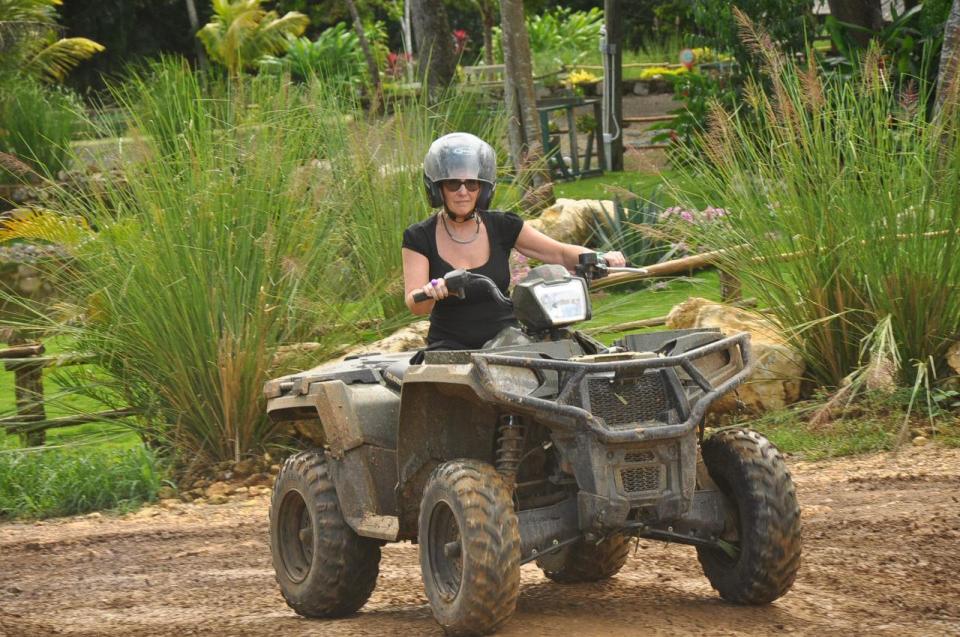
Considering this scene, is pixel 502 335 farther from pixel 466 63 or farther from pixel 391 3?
pixel 391 3

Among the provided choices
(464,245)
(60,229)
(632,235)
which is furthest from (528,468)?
(632,235)

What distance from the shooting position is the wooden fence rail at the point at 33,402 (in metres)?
8.27

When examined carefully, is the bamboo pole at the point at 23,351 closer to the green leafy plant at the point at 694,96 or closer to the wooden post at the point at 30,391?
the wooden post at the point at 30,391

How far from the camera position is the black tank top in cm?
498

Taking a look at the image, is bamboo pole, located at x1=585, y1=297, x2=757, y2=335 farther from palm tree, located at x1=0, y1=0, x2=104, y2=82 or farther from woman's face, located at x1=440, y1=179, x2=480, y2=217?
palm tree, located at x1=0, y1=0, x2=104, y2=82

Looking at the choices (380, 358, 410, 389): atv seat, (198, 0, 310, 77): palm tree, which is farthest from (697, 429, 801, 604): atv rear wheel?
(198, 0, 310, 77): palm tree

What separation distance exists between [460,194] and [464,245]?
0.20 metres

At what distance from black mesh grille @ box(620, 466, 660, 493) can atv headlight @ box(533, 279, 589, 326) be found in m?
0.52

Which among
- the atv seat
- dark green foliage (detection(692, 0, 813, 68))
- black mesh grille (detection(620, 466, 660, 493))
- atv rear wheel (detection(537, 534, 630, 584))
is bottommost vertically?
atv rear wheel (detection(537, 534, 630, 584))

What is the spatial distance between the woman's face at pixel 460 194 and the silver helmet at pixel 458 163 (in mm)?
21

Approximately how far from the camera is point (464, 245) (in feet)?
17.1

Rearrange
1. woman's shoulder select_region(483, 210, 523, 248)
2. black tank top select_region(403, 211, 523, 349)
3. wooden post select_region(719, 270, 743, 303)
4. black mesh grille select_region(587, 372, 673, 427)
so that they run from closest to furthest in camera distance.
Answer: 1. black mesh grille select_region(587, 372, 673, 427)
2. black tank top select_region(403, 211, 523, 349)
3. woman's shoulder select_region(483, 210, 523, 248)
4. wooden post select_region(719, 270, 743, 303)

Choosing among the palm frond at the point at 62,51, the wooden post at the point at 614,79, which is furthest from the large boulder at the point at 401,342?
the palm frond at the point at 62,51

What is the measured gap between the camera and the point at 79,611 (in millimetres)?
5512
